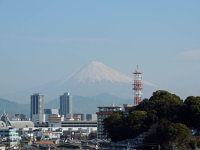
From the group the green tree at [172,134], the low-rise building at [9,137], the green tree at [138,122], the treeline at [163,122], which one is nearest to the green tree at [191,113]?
the treeline at [163,122]

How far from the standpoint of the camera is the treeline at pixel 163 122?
162ft

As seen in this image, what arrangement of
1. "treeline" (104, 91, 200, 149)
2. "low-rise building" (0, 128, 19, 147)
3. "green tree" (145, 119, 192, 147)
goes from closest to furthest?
1. "green tree" (145, 119, 192, 147)
2. "treeline" (104, 91, 200, 149)
3. "low-rise building" (0, 128, 19, 147)

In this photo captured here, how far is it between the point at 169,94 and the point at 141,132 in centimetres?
674

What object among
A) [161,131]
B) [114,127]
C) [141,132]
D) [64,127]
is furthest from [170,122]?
[64,127]

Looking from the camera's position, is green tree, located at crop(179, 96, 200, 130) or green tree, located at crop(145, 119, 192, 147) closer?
green tree, located at crop(145, 119, 192, 147)

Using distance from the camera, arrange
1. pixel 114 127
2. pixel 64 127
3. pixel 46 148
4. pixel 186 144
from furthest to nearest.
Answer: pixel 64 127
pixel 46 148
pixel 114 127
pixel 186 144

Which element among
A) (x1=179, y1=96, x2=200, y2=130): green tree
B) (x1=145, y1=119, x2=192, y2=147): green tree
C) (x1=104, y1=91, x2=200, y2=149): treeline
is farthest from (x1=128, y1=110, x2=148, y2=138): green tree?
(x1=145, y1=119, x2=192, y2=147): green tree

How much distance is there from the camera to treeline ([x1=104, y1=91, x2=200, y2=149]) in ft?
162

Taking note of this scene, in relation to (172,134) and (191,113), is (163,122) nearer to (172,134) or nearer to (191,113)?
(172,134)

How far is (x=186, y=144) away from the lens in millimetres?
49469

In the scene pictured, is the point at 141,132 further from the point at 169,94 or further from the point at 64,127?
the point at 64,127

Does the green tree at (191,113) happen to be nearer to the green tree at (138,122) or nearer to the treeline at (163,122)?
the treeline at (163,122)

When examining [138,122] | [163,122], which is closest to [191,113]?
[163,122]

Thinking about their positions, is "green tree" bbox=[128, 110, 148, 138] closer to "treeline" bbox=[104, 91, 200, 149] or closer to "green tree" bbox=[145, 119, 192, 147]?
"treeline" bbox=[104, 91, 200, 149]
